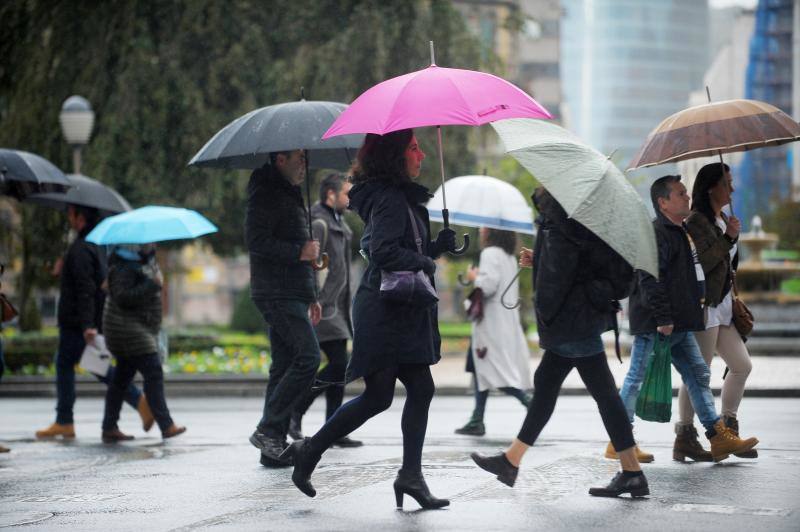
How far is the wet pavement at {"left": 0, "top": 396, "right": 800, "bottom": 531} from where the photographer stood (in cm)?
657

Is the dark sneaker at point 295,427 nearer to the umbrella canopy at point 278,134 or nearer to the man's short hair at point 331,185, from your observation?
the man's short hair at point 331,185

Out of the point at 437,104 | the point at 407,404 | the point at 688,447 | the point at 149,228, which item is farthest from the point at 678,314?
the point at 149,228

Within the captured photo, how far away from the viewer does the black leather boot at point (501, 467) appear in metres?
7.29

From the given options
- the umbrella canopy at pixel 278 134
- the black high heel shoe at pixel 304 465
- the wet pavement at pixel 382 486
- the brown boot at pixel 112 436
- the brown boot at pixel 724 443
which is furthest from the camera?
the brown boot at pixel 112 436

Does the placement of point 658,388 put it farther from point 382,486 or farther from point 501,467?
point 382,486

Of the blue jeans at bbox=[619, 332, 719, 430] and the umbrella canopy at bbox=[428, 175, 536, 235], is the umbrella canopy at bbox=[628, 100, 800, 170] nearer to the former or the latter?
the blue jeans at bbox=[619, 332, 719, 430]

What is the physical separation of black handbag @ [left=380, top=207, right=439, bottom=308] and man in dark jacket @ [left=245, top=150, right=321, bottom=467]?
189cm

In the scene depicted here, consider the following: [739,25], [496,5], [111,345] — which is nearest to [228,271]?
[496,5]

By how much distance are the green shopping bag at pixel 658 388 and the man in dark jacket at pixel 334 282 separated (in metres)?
2.40

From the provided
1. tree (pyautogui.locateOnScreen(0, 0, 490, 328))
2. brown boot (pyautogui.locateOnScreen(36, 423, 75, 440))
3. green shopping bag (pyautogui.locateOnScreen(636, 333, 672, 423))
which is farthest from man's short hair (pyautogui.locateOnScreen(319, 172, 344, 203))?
tree (pyautogui.locateOnScreen(0, 0, 490, 328))

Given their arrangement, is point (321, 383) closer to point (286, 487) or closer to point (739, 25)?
point (286, 487)

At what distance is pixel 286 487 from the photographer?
784 centimetres

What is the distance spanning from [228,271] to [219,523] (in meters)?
77.3

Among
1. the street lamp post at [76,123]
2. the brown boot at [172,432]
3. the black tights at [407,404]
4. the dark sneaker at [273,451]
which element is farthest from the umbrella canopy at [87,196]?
the street lamp post at [76,123]
